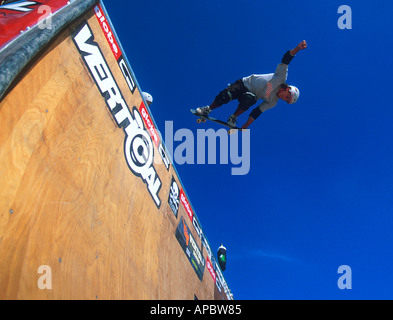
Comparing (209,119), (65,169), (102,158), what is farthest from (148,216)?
(209,119)

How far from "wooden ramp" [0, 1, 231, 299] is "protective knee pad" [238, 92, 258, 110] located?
114 inches

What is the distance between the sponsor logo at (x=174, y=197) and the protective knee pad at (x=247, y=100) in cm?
278

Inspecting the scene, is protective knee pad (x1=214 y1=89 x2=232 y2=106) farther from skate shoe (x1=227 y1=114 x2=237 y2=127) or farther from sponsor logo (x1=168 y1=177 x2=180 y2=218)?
sponsor logo (x1=168 y1=177 x2=180 y2=218)

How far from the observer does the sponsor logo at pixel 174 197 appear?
A: 5.27 m

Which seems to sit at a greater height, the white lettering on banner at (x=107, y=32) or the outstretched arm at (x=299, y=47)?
the outstretched arm at (x=299, y=47)

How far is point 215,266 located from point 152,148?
535cm

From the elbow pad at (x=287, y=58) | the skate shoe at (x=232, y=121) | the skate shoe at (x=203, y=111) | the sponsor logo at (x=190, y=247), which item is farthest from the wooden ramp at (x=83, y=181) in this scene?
the elbow pad at (x=287, y=58)

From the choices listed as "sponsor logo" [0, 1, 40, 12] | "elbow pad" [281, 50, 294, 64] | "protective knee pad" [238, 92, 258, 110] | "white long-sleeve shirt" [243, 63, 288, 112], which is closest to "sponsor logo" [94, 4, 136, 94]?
"sponsor logo" [0, 1, 40, 12]

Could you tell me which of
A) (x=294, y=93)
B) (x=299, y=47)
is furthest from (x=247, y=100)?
(x=299, y=47)

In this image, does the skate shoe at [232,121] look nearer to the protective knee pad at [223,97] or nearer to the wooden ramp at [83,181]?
the protective knee pad at [223,97]

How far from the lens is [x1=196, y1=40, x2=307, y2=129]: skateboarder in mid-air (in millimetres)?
6429
